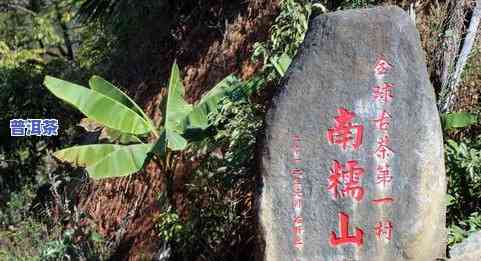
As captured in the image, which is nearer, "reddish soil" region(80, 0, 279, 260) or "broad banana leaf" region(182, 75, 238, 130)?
"broad banana leaf" region(182, 75, 238, 130)

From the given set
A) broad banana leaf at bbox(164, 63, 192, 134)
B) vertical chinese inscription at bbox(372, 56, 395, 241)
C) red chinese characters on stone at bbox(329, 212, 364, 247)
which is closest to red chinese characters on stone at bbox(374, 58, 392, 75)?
vertical chinese inscription at bbox(372, 56, 395, 241)

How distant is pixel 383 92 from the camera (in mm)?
4891

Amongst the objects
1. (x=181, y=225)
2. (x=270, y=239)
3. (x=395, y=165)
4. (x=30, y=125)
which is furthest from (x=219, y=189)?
(x=30, y=125)

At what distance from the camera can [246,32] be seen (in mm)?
8203

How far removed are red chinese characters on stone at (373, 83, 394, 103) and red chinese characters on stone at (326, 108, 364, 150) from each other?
0.20 meters

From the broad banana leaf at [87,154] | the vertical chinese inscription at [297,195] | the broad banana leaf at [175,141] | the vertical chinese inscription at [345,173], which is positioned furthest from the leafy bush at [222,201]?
the vertical chinese inscription at [345,173]

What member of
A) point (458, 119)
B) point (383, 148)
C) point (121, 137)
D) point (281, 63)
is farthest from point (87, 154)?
point (458, 119)

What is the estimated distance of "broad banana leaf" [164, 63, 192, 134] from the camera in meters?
6.26

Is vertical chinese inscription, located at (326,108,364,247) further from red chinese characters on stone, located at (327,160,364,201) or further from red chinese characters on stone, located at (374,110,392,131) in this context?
red chinese characters on stone, located at (374,110,392,131)

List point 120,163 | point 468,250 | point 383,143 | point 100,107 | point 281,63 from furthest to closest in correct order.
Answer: point 281,63 → point 100,107 → point 120,163 → point 468,250 → point 383,143

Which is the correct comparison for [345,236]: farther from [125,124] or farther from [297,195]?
[125,124]

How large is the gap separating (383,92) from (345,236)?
103 centimetres

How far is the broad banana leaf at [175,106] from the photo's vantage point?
6.26 m

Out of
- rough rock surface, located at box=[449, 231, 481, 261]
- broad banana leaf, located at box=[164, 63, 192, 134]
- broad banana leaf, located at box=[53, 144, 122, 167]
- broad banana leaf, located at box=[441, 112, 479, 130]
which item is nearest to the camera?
rough rock surface, located at box=[449, 231, 481, 261]
